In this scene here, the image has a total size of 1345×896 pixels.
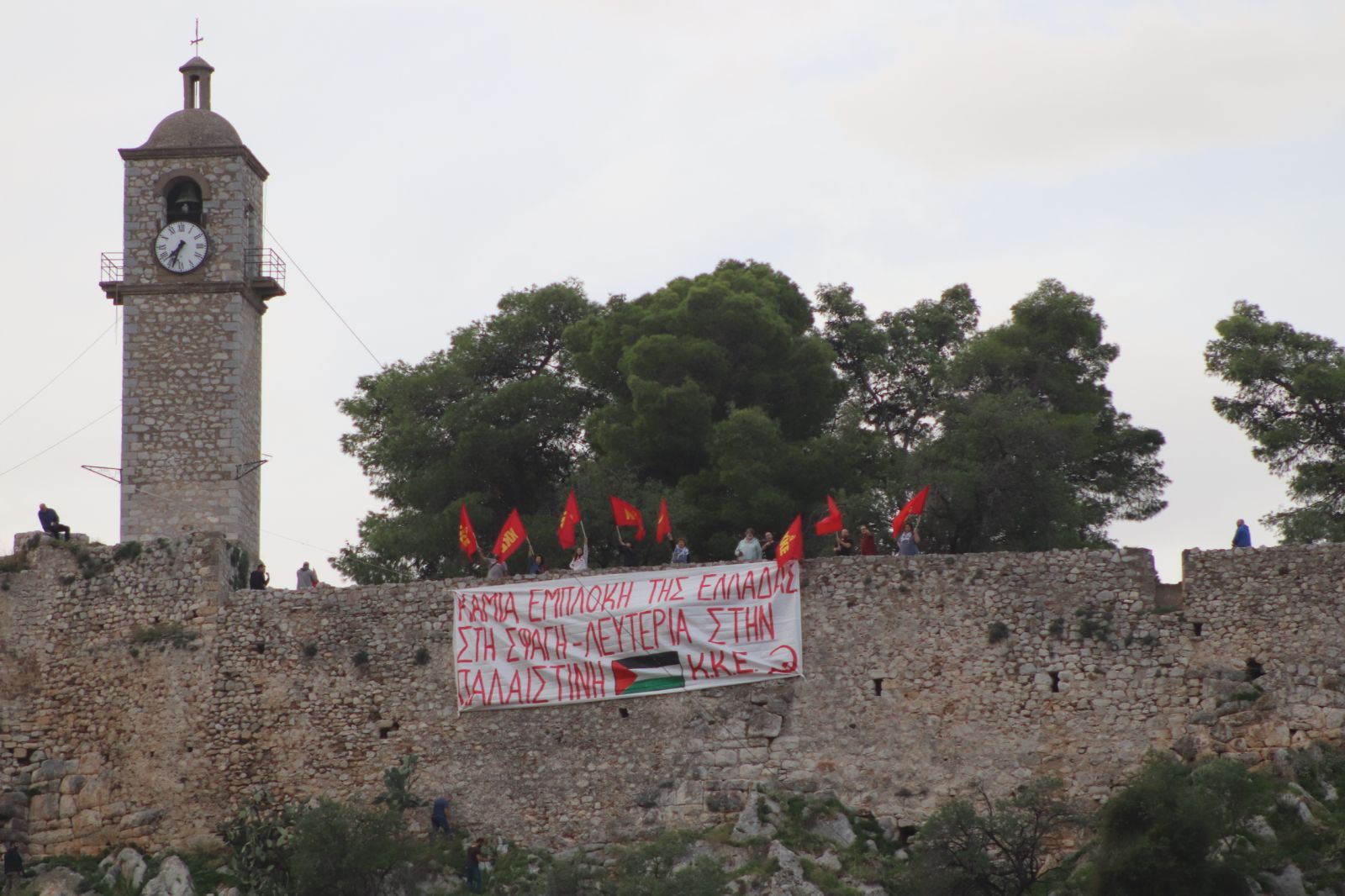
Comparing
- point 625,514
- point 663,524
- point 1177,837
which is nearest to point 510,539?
point 625,514

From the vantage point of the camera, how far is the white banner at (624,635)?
34.2 metres

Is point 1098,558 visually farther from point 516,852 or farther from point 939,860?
point 516,852

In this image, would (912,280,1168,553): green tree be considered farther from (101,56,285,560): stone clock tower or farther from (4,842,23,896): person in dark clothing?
(4,842,23,896): person in dark clothing

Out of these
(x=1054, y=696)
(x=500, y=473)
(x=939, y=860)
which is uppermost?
(x=500, y=473)

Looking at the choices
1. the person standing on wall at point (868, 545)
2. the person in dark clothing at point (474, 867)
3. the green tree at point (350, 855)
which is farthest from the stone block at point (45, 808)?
the person standing on wall at point (868, 545)

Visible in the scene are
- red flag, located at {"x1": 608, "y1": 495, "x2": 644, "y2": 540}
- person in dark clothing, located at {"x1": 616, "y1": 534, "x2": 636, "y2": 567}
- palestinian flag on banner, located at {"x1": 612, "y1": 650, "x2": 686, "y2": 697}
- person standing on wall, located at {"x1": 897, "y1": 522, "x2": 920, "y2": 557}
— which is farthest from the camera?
person in dark clothing, located at {"x1": 616, "y1": 534, "x2": 636, "y2": 567}

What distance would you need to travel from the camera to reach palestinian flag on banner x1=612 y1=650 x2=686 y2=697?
3438 centimetres

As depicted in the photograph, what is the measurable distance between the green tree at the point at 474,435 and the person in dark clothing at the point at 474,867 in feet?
29.9

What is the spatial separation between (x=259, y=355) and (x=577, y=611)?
8.57 m

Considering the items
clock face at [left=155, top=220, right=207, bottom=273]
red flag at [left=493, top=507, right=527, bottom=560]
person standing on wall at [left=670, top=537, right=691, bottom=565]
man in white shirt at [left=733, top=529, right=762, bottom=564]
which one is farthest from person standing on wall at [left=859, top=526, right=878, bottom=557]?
clock face at [left=155, top=220, right=207, bottom=273]

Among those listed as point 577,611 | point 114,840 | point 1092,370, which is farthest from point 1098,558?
point 114,840

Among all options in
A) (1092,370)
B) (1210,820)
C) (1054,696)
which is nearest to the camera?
(1210,820)

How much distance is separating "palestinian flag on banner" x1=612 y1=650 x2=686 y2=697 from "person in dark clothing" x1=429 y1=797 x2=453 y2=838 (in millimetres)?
2927

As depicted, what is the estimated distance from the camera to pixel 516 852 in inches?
1321
